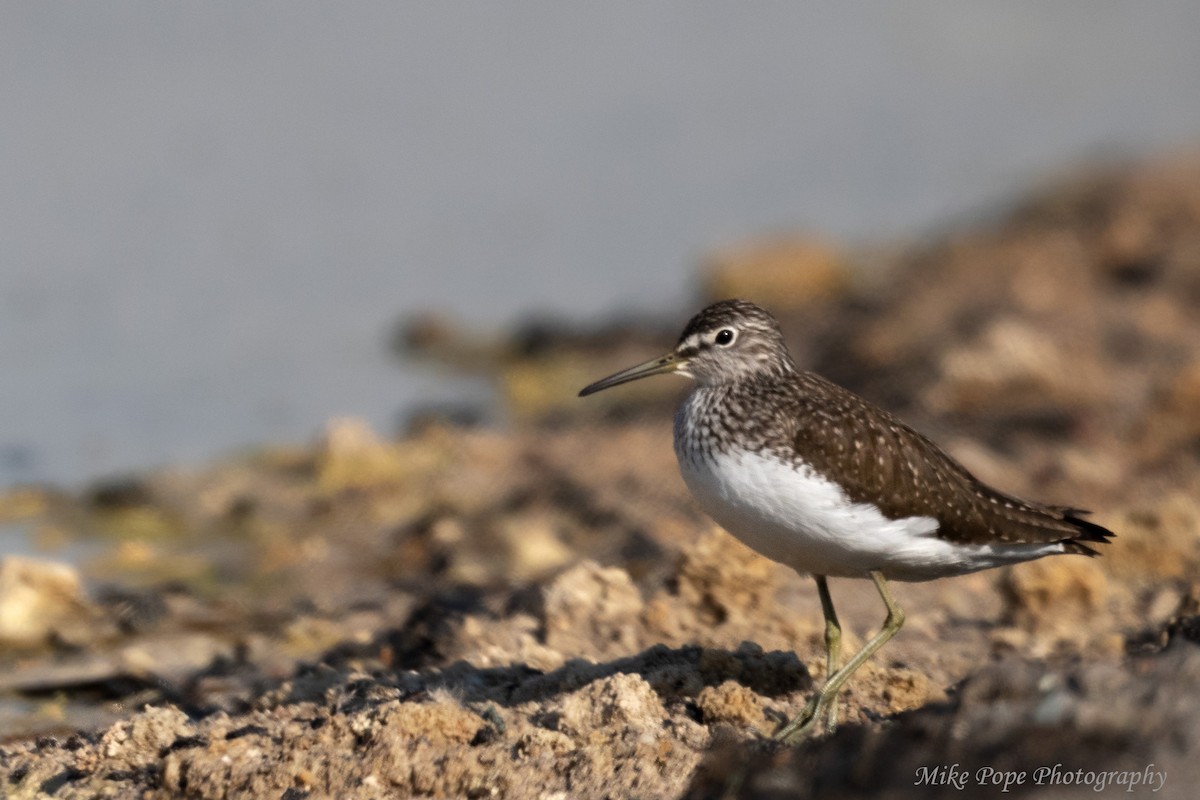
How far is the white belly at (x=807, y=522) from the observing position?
6727mm

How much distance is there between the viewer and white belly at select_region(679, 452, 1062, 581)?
6.73m

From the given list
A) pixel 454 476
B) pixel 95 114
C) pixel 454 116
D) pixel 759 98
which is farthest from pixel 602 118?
pixel 454 476

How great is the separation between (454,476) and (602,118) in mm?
10321

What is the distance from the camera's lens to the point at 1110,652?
813 centimetres

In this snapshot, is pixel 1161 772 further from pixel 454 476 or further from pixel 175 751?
pixel 454 476

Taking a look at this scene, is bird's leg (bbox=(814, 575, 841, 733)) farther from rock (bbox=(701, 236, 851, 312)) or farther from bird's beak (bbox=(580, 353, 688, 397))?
rock (bbox=(701, 236, 851, 312))

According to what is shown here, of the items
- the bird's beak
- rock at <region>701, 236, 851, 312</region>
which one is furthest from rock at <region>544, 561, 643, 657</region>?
rock at <region>701, 236, 851, 312</region>

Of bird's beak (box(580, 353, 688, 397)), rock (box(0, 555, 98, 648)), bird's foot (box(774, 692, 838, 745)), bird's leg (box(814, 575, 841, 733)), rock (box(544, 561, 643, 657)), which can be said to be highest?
rock (box(0, 555, 98, 648))

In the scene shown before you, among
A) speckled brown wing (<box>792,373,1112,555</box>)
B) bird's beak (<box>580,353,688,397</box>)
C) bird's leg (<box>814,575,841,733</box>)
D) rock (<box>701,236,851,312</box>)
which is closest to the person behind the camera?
speckled brown wing (<box>792,373,1112,555</box>)

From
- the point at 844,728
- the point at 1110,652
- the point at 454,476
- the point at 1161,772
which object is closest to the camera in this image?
the point at 1161,772

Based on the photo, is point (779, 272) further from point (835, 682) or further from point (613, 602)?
point (835, 682)

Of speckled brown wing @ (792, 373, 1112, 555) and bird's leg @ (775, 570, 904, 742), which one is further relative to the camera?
speckled brown wing @ (792, 373, 1112, 555)

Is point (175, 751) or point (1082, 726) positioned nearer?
point (1082, 726)

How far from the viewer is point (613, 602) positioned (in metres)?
8.76
